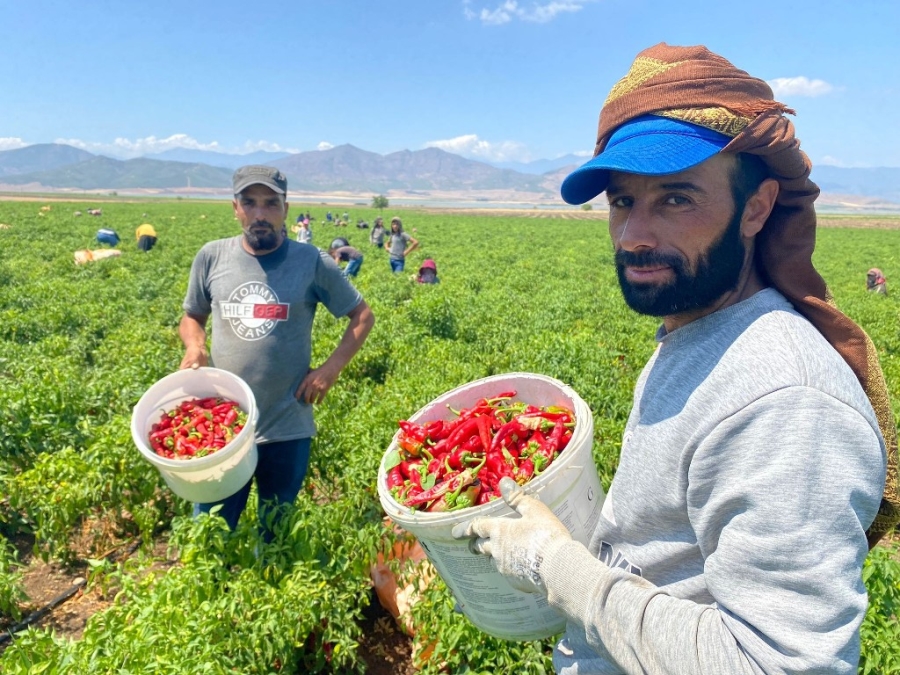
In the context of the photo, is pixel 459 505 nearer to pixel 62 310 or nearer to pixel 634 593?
pixel 634 593

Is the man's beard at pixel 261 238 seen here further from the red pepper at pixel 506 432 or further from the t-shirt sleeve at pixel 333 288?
the red pepper at pixel 506 432

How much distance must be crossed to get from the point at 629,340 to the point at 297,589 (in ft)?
24.3

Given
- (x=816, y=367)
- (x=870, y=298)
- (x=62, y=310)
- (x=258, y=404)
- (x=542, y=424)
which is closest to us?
(x=816, y=367)

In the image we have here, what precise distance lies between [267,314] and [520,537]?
2.49 metres

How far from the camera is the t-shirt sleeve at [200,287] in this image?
371 centimetres

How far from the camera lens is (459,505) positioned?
6.85 ft

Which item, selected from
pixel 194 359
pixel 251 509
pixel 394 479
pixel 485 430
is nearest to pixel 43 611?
pixel 251 509

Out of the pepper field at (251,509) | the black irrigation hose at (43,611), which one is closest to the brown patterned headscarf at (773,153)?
the pepper field at (251,509)

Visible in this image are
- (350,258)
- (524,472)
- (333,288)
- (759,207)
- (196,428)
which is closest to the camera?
(759,207)

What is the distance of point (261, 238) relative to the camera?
11.6 ft

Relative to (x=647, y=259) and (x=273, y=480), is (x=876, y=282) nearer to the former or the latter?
(x=273, y=480)

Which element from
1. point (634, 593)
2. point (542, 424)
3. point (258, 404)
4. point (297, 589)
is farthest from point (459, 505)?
point (258, 404)

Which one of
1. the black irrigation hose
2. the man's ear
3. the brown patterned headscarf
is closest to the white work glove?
the brown patterned headscarf

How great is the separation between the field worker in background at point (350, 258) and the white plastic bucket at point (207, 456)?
11635 mm
